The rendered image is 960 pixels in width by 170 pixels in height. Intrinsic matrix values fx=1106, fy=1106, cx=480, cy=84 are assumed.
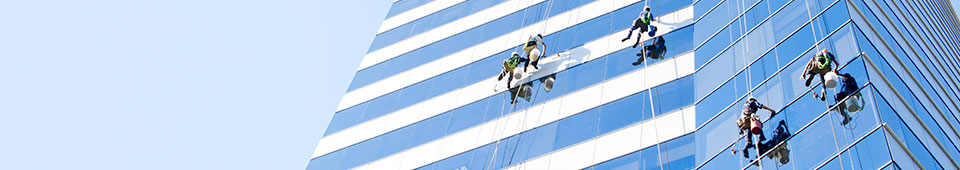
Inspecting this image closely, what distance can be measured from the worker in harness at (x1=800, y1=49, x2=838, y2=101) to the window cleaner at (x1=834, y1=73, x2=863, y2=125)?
0.83 feet

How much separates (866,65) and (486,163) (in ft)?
29.8

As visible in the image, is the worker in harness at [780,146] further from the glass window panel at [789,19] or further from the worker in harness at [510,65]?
the worker in harness at [510,65]

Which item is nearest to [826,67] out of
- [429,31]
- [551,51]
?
[551,51]

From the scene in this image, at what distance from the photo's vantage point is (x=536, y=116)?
87.6 ft

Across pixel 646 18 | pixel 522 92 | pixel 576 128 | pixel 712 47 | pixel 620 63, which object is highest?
pixel 646 18

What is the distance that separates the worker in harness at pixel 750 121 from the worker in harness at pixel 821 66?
0.98 metres

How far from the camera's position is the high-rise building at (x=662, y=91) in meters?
19.9

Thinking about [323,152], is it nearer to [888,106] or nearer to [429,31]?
[429,31]

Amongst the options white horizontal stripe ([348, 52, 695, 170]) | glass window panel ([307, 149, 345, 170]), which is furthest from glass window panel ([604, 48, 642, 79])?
glass window panel ([307, 149, 345, 170])

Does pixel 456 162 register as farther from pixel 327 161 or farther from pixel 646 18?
pixel 646 18

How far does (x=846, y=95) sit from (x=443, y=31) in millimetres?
17243

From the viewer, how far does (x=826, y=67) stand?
20109 millimetres

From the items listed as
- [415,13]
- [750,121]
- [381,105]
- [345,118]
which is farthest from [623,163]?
[415,13]

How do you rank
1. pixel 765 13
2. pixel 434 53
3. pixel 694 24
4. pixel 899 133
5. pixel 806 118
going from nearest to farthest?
pixel 899 133
pixel 806 118
pixel 765 13
pixel 694 24
pixel 434 53
